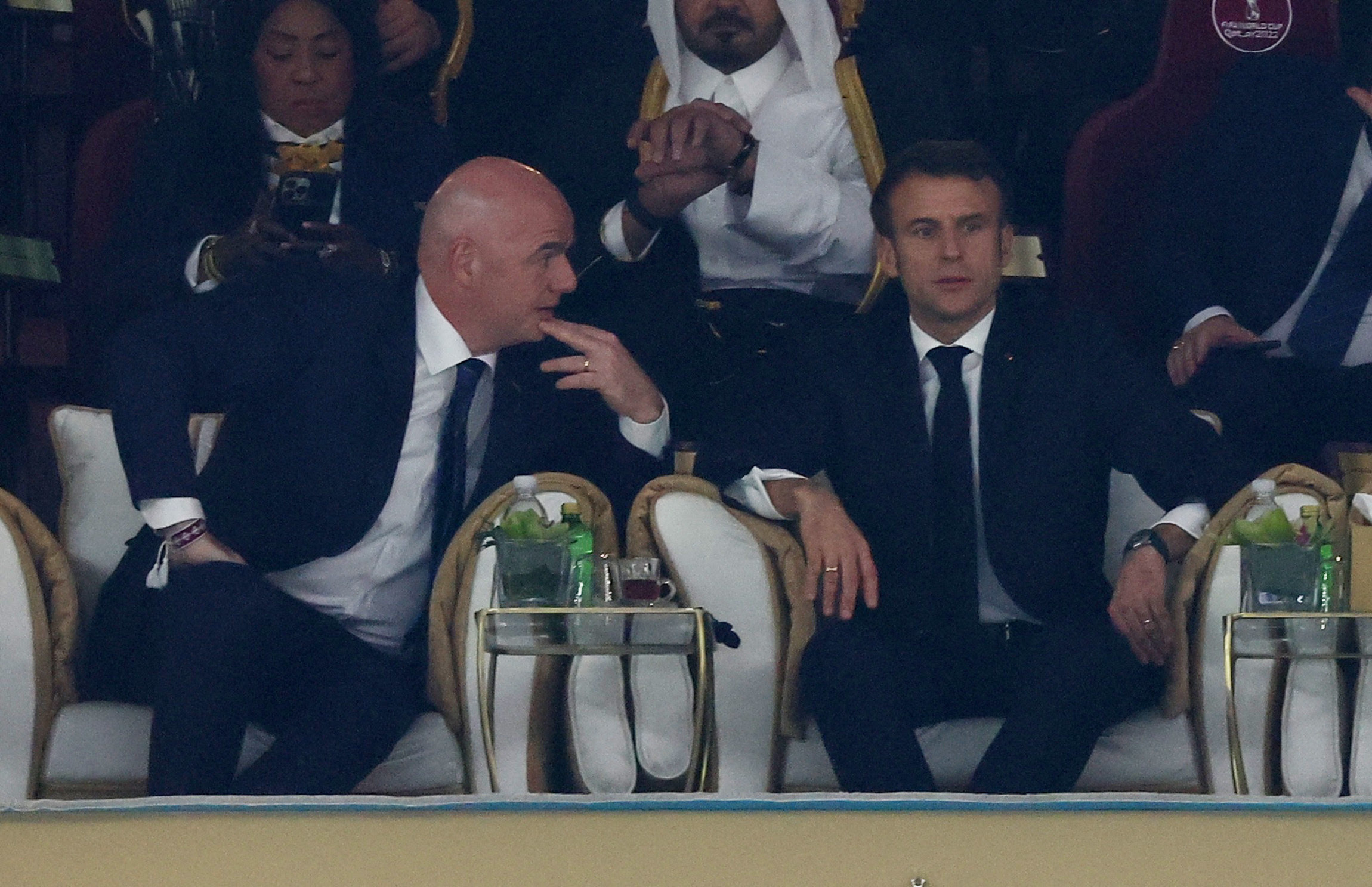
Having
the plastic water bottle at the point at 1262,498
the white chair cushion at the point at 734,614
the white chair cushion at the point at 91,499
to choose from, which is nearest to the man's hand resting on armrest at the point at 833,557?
the white chair cushion at the point at 734,614

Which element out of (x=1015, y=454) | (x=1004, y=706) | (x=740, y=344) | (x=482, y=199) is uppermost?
(x=482, y=199)

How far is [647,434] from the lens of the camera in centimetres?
441

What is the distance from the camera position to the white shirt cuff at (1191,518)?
13.6 feet

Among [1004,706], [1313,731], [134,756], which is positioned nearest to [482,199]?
[134,756]

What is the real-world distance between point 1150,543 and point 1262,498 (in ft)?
0.72

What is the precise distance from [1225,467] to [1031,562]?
39 cm

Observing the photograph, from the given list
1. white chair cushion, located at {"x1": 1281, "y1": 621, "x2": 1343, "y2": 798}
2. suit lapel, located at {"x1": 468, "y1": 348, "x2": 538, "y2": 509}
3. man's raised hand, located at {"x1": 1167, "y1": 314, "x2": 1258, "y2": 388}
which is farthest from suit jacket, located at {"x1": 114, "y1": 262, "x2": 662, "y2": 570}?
white chair cushion, located at {"x1": 1281, "y1": 621, "x2": 1343, "y2": 798}

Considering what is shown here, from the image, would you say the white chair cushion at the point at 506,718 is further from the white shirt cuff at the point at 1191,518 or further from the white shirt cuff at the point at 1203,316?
the white shirt cuff at the point at 1203,316

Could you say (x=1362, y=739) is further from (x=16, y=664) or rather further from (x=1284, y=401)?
(x=16, y=664)

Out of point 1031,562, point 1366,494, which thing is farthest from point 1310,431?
point 1031,562

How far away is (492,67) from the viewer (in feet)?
15.6

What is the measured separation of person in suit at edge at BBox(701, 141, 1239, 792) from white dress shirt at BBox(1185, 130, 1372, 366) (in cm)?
32

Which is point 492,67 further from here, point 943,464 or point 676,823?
point 676,823

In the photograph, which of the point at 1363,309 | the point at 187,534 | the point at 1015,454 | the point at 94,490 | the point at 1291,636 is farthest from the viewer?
the point at 1363,309
